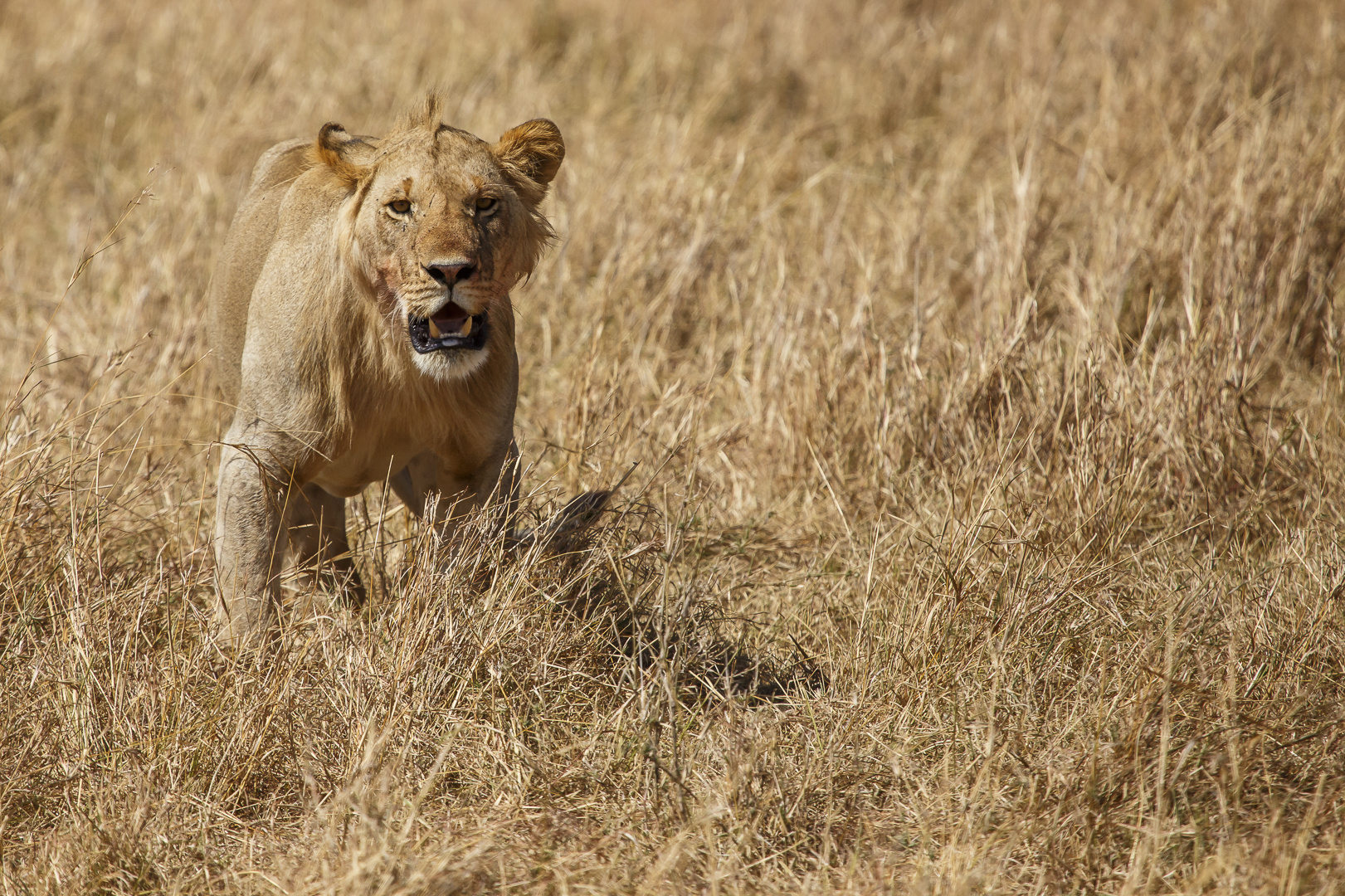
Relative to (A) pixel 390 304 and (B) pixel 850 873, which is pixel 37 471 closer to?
(A) pixel 390 304

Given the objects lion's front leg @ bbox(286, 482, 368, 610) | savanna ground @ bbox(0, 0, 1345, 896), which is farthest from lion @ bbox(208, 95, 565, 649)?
lion's front leg @ bbox(286, 482, 368, 610)

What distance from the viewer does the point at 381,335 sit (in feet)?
11.4

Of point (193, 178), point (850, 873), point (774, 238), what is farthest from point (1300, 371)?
point (193, 178)

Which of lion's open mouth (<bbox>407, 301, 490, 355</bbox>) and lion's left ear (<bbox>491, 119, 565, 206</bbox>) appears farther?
lion's left ear (<bbox>491, 119, 565, 206</bbox>)

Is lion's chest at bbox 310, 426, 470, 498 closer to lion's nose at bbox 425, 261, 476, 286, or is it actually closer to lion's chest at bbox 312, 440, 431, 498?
lion's chest at bbox 312, 440, 431, 498

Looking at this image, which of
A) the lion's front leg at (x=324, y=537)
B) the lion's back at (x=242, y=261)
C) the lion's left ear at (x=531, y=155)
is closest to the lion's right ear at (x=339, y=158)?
the lion's left ear at (x=531, y=155)

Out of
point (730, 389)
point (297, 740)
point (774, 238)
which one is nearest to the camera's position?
point (297, 740)

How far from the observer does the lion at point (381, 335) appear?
3.27 m

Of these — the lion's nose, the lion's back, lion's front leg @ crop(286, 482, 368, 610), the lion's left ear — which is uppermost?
the lion's left ear

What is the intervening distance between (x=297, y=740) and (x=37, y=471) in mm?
Result: 1145

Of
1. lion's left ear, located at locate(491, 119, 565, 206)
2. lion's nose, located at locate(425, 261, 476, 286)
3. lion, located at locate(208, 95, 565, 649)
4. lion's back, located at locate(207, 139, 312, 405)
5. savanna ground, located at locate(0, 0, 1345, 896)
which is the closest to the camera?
savanna ground, located at locate(0, 0, 1345, 896)

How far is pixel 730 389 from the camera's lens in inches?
208

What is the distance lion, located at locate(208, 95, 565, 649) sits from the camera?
3.27 m

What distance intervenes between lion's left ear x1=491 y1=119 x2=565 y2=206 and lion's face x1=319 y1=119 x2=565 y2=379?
24 millimetres
